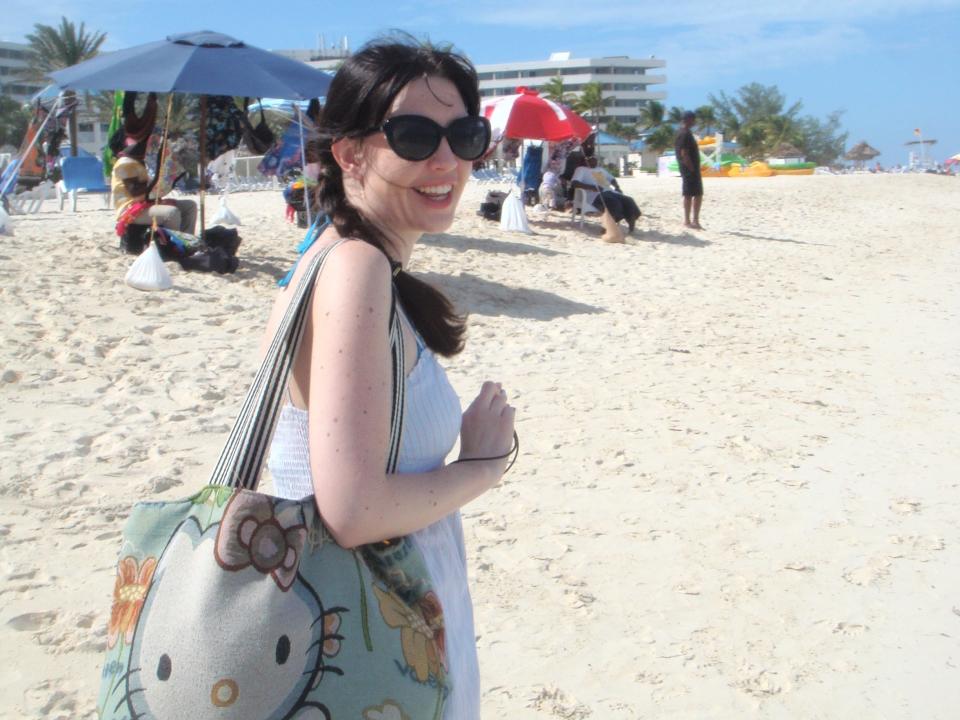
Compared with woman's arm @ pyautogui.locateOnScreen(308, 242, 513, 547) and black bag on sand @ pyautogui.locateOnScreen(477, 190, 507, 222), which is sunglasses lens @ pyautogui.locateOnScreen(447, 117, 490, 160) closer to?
woman's arm @ pyautogui.locateOnScreen(308, 242, 513, 547)

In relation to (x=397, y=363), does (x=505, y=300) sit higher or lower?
lower

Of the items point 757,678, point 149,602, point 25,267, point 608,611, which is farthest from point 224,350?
point 149,602

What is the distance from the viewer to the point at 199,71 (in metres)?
8.07

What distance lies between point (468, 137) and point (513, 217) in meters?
12.0

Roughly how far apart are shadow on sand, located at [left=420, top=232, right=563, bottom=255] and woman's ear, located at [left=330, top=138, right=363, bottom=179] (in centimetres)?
1012

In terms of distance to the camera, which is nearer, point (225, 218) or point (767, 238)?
point (225, 218)

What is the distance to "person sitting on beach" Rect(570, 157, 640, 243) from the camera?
13.4 meters

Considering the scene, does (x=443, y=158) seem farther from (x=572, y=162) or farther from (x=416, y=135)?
(x=572, y=162)

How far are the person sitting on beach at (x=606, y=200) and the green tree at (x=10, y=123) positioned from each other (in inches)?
1844

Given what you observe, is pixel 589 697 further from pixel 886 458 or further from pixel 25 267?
pixel 25 267

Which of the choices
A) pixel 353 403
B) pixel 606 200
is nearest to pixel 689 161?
pixel 606 200

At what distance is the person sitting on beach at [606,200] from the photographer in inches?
528

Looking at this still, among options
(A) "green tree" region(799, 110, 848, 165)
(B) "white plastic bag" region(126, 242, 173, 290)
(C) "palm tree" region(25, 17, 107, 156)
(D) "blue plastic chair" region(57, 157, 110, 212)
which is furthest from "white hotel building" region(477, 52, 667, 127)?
(B) "white plastic bag" region(126, 242, 173, 290)

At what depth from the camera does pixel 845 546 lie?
4062 mm
